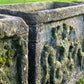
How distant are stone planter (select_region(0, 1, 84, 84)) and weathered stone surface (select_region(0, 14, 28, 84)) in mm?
456

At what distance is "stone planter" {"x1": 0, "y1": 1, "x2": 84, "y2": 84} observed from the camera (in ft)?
10.8

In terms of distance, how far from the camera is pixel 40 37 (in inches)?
136

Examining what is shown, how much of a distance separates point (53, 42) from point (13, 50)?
1.30m

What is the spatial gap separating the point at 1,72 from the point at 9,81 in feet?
0.82

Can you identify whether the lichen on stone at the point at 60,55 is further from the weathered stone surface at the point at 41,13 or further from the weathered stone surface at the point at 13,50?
the weathered stone surface at the point at 13,50

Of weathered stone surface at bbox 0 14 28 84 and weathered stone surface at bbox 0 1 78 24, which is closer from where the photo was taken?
weathered stone surface at bbox 0 14 28 84

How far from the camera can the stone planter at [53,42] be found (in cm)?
330

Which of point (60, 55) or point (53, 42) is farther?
point (60, 55)

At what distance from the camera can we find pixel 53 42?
3.92 meters

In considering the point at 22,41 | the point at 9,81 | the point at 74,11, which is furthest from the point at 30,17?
the point at 74,11

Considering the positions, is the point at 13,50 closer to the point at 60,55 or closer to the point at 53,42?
the point at 53,42

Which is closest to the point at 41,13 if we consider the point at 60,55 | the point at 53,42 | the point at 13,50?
the point at 53,42

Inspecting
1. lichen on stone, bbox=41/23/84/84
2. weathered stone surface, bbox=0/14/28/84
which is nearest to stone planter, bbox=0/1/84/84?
lichen on stone, bbox=41/23/84/84

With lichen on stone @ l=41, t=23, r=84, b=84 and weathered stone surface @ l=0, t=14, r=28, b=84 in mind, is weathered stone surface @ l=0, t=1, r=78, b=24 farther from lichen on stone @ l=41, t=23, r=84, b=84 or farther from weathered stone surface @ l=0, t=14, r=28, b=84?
weathered stone surface @ l=0, t=14, r=28, b=84
